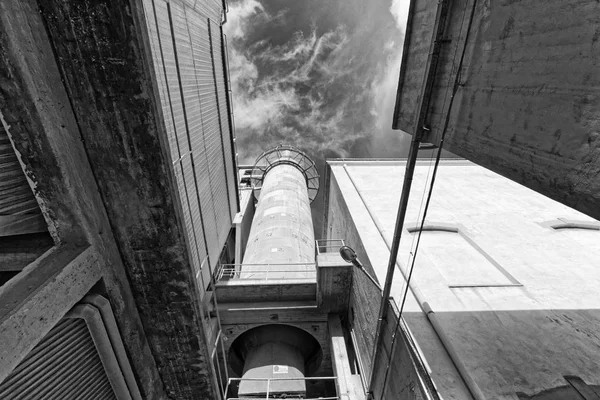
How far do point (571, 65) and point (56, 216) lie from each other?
181 inches

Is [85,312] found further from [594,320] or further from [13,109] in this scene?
[594,320]

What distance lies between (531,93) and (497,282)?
6.24 meters

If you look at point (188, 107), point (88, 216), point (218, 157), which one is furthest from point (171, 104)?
point (218, 157)

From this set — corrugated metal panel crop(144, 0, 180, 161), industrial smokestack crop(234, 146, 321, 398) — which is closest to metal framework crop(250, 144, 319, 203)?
industrial smokestack crop(234, 146, 321, 398)

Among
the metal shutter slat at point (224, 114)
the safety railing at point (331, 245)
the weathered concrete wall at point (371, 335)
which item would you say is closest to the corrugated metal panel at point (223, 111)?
the metal shutter slat at point (224, 114)

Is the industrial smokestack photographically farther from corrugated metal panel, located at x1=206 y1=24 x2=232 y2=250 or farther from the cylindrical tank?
corrugated metal panel, located at x1=206 y1=24 x2=232 y2=250

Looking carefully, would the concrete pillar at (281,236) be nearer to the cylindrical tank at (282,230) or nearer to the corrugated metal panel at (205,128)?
the cylindrical tank at (282,230)

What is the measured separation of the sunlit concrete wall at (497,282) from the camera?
492cm

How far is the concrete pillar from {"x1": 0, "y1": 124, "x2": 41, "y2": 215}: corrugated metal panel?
801 centimetres

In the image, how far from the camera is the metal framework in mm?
20734

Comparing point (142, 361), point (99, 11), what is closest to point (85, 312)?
point (142, 361)

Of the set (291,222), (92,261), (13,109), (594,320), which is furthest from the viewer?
(291,222)

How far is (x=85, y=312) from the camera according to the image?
2.68m

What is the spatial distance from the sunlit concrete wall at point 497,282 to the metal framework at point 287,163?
821 centimetres
